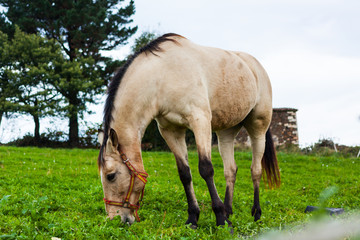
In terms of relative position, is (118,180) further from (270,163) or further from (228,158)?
(270,163)

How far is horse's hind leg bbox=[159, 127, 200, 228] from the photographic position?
3955mm

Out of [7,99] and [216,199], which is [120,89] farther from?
[7,99]

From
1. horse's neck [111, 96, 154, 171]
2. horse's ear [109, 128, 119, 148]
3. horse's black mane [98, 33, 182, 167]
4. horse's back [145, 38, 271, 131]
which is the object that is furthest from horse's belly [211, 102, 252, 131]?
horse's ear [109, 128, 119, 148]

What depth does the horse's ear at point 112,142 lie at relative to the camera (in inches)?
139

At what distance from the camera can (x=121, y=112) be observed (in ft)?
12.1

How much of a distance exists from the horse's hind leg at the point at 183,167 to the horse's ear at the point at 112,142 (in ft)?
2.45

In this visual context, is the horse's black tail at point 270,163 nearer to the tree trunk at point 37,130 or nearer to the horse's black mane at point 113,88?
the horse's black mane at point 113,88

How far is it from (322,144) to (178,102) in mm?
15805

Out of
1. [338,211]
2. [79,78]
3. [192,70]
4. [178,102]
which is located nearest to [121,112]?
[178,102]

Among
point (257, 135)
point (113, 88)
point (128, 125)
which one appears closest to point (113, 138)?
point (128, 125)

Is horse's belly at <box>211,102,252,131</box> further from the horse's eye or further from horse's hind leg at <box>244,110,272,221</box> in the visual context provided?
the horse's eye

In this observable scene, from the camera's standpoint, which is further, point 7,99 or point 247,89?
point 7,99

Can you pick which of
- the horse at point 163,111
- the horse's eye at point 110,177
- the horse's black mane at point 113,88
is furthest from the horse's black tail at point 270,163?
the horse's eye at point 110,177

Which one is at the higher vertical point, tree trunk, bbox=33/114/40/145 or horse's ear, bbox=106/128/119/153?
tree trunk, bbox=33/114/40/145
